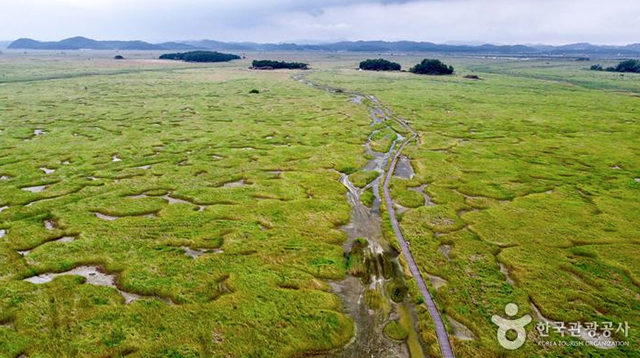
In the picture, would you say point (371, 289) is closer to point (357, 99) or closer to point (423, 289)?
point (423, 289)

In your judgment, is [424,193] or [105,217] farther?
[424,193]

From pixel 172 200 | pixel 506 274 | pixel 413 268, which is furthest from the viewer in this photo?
pixel 172 200

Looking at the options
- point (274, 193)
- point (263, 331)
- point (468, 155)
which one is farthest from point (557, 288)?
point (468, 155)

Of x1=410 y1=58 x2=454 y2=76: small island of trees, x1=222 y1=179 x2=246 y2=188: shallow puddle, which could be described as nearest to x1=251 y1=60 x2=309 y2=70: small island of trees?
x1=410 y1=58 x2=454 y2=76: small island of trees

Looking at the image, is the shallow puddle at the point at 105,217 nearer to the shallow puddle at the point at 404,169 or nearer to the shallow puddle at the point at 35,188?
the shallow puddle at the point at 35,188

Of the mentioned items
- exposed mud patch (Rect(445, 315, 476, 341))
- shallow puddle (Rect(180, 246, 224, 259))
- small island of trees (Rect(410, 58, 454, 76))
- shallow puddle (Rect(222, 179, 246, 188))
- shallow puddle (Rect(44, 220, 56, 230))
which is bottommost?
exposed mud patch (Rect(445, 315, 476, 341))

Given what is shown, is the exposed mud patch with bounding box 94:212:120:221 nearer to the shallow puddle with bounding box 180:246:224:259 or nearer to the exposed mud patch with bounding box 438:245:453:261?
the shallow puddle with bounding box 180:246:224:259

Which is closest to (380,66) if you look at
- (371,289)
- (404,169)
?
(404,169)

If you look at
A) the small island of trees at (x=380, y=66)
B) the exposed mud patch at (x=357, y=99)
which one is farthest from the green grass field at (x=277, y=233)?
the small island of trees at (x=380, y=66)
